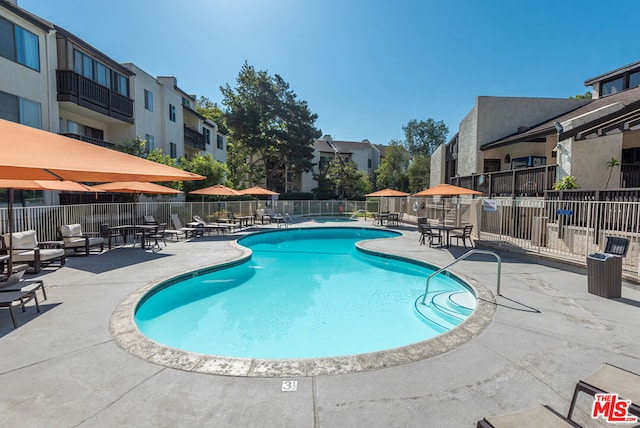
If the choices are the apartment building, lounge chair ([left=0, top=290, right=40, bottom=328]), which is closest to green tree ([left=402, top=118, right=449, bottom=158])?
the apartment building

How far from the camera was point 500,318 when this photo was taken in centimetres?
475

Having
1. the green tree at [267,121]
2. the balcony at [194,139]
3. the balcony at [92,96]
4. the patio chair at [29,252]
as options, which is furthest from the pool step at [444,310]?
the green tree at [267,121]

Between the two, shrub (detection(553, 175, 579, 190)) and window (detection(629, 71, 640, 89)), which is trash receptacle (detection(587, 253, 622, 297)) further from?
window (detection(629, 71, 640, 89))

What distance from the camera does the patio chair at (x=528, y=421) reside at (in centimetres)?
192

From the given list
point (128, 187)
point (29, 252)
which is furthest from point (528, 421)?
point (128, 187)

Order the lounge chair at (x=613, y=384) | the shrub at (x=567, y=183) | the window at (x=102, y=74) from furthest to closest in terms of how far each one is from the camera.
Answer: the window at (x=102, y=74) < the shrub at (x=567, y=183) < the lounge chair at (x=613, y=384)

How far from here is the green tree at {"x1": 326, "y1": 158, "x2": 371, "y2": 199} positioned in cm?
3450

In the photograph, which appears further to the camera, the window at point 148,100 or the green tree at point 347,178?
the green tree at point 347,178

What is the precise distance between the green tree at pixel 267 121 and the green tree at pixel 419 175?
40.1 ft

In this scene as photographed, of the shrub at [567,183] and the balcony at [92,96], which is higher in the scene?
the balcony at [92,96]

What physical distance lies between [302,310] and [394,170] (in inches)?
1354

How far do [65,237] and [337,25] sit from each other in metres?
13.2

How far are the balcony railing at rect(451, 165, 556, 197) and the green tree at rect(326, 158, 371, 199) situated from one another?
1881cm

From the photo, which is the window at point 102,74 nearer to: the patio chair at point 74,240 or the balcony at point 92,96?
the balcony at point 92,96
